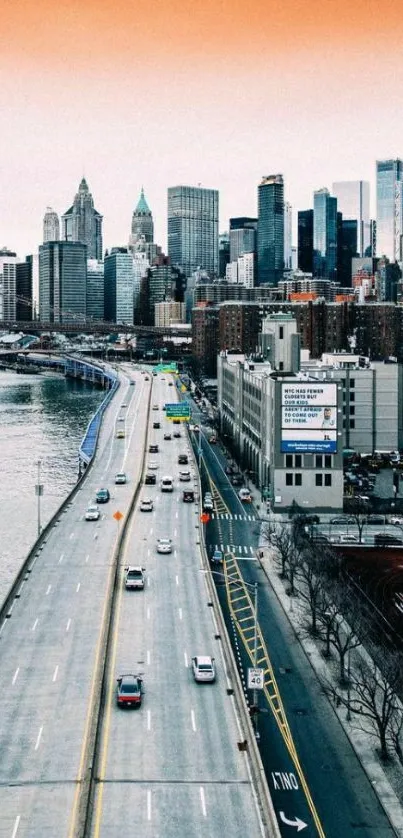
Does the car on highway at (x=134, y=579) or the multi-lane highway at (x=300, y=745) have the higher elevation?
the car on highway at (x=134, y=579)

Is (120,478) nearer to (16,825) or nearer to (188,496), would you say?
(188,496)

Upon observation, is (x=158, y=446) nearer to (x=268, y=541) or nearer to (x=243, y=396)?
(x=243, y=396)

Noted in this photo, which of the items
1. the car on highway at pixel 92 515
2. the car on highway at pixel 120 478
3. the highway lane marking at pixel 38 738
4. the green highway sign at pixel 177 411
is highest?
the green highway sign at pixel 177 411

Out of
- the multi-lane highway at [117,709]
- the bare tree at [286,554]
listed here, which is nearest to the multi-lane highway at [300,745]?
the bare tree at [286,554]

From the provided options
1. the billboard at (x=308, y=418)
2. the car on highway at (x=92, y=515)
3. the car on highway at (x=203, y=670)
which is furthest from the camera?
the billboard at (x=308, y=418)

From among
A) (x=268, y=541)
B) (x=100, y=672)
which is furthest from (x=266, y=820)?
(x=268, y=541)

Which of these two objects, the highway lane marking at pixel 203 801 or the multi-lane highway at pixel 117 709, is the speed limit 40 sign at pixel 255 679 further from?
the highway lane marking at pixel 203 801

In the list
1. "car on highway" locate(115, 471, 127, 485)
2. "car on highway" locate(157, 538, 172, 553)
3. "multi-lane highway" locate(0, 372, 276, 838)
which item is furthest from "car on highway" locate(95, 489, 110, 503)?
"car on highway" locate(157, 538, 172, 553)

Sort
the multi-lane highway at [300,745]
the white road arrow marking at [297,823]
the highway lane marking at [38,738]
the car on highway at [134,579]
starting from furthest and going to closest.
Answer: the car on highway at [134,579]
the multi-lane highway at [300,745]
the highway lane marking at [38,738]
the white road arrow marking at [297,823]
